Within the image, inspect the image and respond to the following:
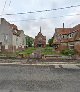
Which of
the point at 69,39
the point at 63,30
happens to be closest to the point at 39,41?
the point at 63,30

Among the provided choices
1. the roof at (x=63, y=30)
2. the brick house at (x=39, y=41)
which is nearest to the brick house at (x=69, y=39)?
the roof at (x=63, y=30)

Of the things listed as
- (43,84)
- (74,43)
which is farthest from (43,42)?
(43,84)

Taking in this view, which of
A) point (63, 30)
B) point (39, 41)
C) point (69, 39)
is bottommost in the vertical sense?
point (69, 39)

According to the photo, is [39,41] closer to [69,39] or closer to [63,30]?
[63,30]

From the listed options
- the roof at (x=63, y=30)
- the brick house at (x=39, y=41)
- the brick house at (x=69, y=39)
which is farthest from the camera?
the brick house at (x=39, y=41)

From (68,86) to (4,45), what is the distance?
44.3m

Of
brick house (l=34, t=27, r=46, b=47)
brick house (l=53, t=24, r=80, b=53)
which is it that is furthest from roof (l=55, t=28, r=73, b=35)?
brick house (l=34, t=27, r=46, b=47)

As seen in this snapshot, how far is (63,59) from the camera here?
108 feet

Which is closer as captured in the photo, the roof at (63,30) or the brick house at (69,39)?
the brick house at (69,39)

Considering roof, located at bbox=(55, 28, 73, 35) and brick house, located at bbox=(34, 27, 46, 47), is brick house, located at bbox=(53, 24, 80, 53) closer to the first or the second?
roof, located at bbox=(55, 28, 73, 35)

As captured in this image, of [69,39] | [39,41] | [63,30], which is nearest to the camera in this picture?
[69,39]

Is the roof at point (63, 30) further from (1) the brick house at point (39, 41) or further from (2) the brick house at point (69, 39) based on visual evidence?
(1) the brick house at point (39, 41)

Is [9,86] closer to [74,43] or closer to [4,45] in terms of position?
[74,43]

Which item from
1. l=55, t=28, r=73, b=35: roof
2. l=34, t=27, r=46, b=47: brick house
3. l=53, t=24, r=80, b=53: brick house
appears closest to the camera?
l=53, t=24, r=80, b=53: brick house
